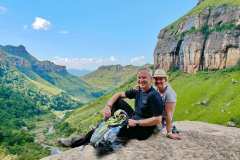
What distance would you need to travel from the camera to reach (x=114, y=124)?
60.7ft

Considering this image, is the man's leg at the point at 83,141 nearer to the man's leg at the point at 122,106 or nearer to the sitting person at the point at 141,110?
the sitting person at the point at 141,110

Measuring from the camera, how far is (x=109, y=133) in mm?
18344

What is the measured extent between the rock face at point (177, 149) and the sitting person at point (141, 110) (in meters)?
0.40

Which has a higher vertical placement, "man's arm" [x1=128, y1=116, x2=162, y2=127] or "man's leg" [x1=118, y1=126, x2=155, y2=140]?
"man's arm" [x1=128, y1=116, x2=162, y2=127]

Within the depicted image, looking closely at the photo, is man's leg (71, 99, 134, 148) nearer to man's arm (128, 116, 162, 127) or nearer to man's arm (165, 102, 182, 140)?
man's arm (128, 116, 162, 127)

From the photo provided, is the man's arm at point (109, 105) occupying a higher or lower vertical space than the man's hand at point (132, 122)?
higher

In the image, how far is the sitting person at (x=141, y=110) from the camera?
60.6 ft

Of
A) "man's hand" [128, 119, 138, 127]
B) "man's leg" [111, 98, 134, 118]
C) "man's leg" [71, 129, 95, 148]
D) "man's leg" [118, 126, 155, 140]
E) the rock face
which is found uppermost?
"man's leg" [111, 98, 134, 118]

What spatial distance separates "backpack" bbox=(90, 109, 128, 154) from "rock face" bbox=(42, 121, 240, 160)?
1.18 feet

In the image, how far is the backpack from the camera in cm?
1844

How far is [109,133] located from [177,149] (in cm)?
335

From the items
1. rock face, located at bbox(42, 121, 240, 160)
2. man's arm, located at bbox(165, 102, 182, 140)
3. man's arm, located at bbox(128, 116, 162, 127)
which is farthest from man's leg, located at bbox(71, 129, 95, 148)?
man's arm, located at bbox(165, 102, 182, 140)

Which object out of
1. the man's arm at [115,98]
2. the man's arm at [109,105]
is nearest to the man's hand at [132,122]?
the man's arm at [109,105]

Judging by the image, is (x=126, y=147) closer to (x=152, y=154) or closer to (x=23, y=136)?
(x=152, y=154)
